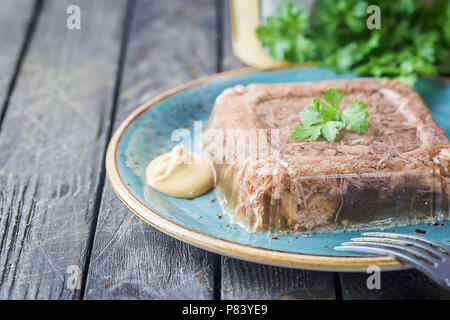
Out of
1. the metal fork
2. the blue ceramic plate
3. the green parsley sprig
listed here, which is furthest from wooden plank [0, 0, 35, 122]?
the metal fork

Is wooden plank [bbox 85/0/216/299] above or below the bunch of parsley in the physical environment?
below

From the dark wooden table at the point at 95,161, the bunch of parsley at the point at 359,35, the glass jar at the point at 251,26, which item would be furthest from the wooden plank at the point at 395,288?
the glass jar at the point at 251,26

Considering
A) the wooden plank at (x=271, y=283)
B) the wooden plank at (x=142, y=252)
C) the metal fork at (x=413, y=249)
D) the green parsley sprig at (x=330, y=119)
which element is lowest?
the wooden plank at (x=271, y=283)

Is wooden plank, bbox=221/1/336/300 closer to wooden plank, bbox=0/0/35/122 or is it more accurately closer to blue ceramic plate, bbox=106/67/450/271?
blue ceramic plate, bbox=106/67/450/271

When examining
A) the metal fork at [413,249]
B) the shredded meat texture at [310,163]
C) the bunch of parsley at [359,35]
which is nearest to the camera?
the metal fork at [413,249]

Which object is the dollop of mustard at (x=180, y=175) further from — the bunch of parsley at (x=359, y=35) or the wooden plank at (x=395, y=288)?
the bunch of parsley at (x=359, y=35)
